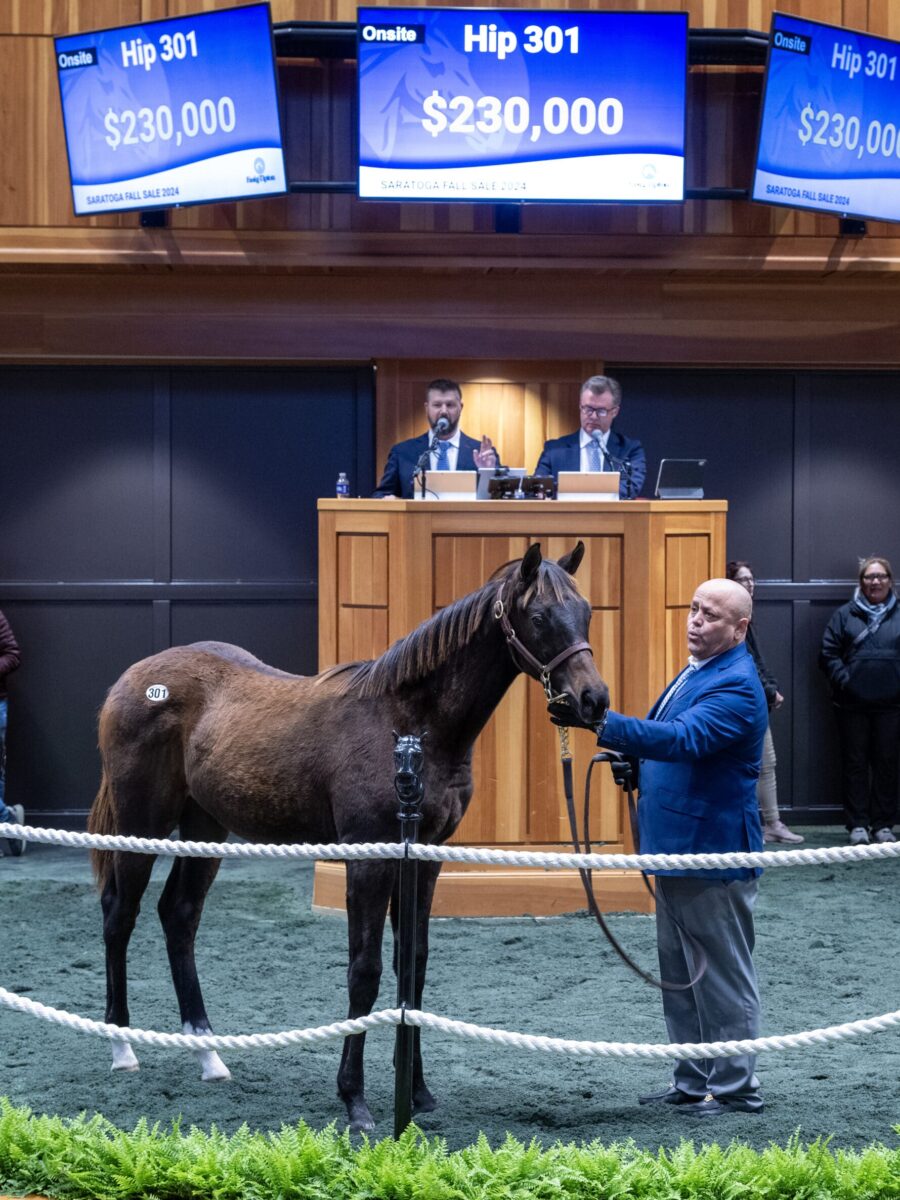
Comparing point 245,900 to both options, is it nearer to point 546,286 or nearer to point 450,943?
point 450,943

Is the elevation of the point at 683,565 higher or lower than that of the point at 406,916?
higher

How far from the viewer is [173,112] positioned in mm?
8312

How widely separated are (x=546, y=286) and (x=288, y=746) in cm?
519

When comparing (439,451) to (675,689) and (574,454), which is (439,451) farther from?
(675,689)

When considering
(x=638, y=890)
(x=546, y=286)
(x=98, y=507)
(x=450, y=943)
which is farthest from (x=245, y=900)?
(x=546, y=286)

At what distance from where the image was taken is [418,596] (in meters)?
7.31

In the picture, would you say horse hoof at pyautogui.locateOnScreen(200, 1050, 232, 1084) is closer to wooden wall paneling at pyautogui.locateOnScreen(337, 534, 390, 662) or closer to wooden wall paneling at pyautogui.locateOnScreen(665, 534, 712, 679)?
wooden wall paneling at pyautogui.locateOnScreen(337, 534, 390, 662)

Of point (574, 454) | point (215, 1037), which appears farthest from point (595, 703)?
point (574, 454)

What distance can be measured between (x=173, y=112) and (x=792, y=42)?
339 cm

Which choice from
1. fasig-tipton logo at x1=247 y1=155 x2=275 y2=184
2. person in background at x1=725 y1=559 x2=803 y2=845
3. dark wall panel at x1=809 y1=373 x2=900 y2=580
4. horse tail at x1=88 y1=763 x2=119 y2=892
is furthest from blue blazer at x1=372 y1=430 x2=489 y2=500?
horse tail at x1=88 y1=763 x2=119 y2=892

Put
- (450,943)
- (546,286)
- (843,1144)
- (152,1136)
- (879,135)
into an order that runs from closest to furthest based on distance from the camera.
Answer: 1. (152,1136)
2. (843,1144)
3. (450,943)
4. (879,135)
5. (546,286)

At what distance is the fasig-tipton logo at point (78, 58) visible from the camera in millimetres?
8312

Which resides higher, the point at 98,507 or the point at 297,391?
the point at 297,391

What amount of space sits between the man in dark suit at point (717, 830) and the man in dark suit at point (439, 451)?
2.88 metres
